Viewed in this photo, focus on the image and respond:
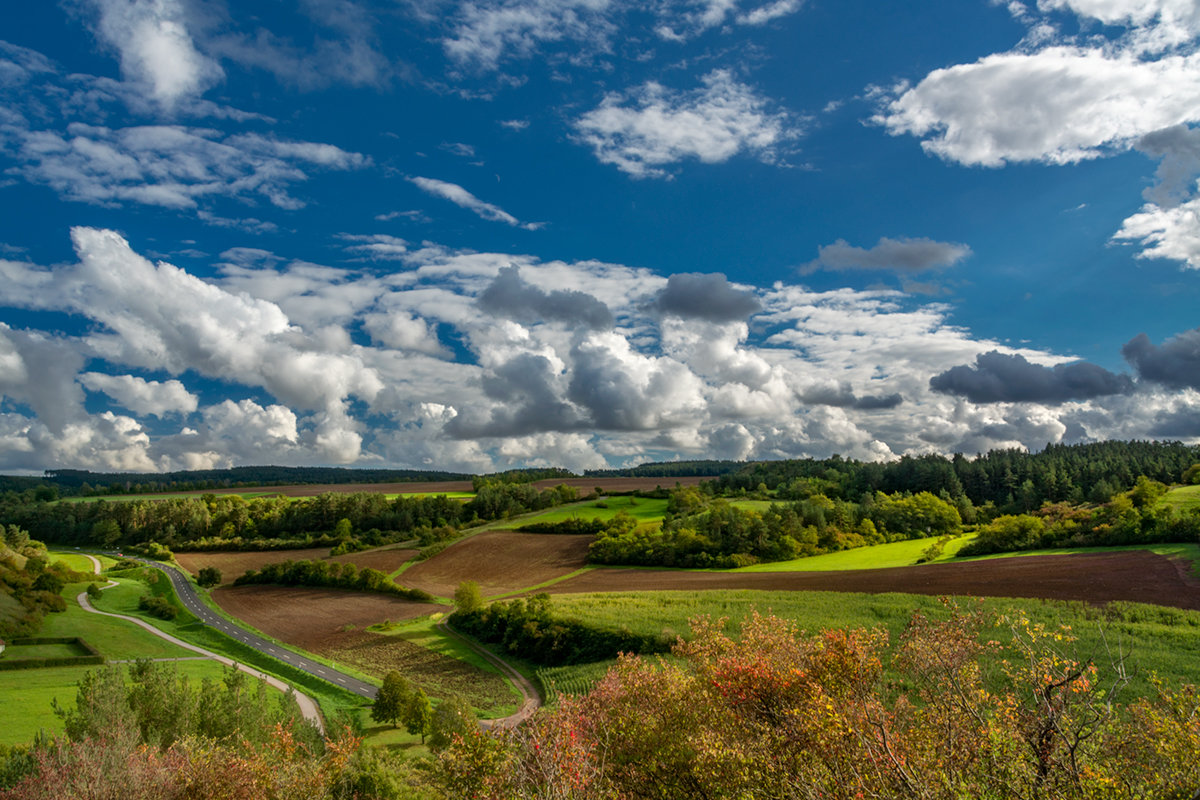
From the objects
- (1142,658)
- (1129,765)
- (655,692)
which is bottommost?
(1142,658)

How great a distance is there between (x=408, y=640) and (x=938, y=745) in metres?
62.1

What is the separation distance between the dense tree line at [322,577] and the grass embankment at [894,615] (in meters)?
32.0

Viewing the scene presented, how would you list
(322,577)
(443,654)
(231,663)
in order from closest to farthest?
1. (231,663)
2. (443,654)
3. (322,577)

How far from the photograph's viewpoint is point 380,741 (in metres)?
41.4

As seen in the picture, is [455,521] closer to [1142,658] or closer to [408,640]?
[408,640]

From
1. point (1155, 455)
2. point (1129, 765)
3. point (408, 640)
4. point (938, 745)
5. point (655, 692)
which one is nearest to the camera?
point (1129, 765)

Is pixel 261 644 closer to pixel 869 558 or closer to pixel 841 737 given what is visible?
pixel 841 737

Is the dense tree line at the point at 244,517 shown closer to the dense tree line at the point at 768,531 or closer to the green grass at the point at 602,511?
the green grass at the point at 602,511

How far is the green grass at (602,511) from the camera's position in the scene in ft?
416

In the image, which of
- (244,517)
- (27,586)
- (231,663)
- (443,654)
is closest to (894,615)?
(443,654)

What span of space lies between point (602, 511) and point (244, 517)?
82.1 metres

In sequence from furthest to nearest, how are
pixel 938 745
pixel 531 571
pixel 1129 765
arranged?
pixel 531 571 < pixel 938 745 < pixel 1129 765

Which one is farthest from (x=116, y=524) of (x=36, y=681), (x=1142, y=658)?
(x=1142, y=658)

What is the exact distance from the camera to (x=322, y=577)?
3750 inches
